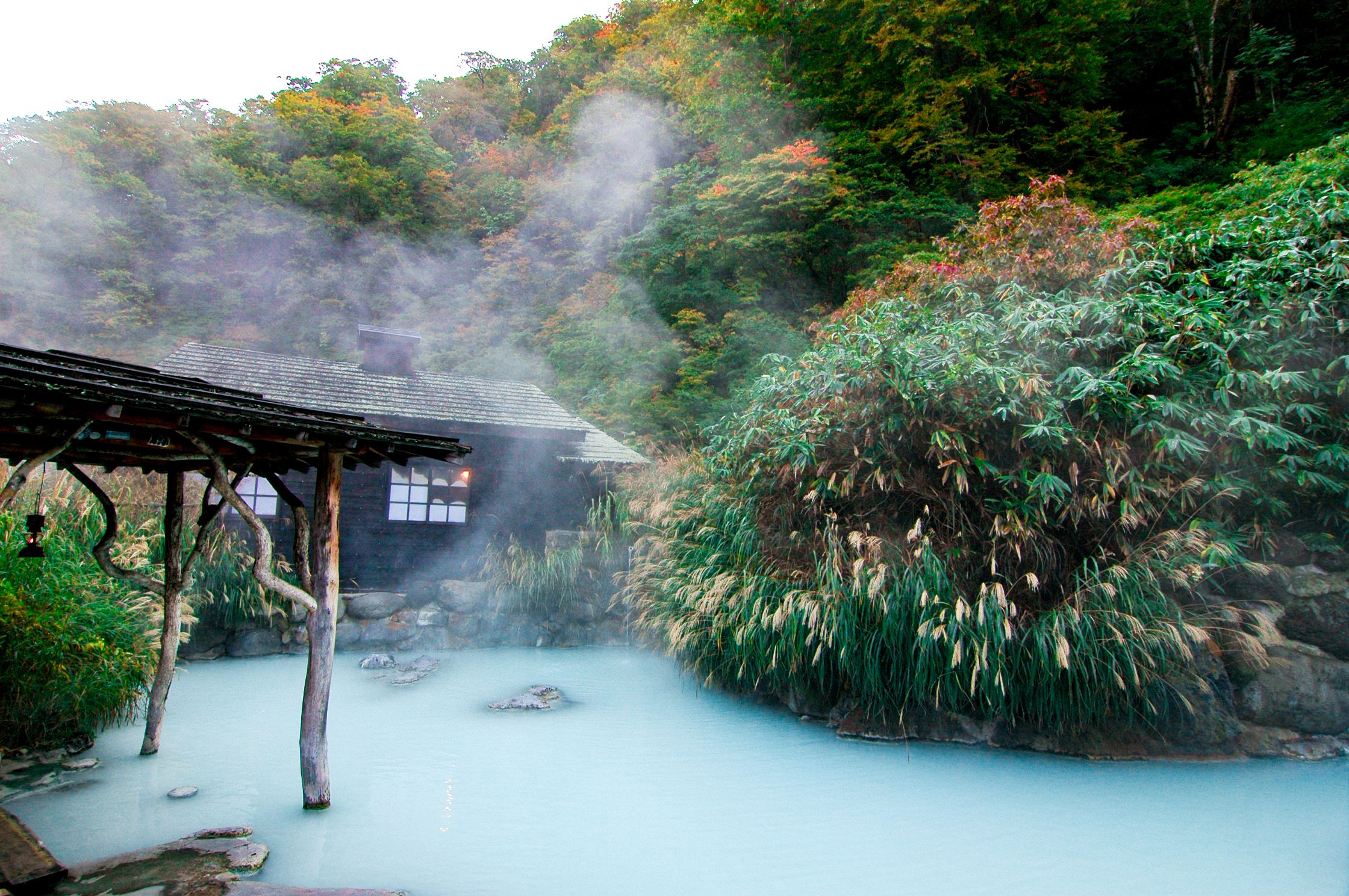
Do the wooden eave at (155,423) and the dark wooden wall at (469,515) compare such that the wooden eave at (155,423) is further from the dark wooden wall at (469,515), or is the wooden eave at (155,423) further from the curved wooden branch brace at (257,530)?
the dark wooden wall at (469,515)

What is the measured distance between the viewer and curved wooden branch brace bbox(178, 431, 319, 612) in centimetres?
343

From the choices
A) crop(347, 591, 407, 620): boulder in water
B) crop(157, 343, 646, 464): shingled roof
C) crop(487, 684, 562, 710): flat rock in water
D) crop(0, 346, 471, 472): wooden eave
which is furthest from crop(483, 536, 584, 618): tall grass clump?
crop(0, 346, 471, 472): wooden eave

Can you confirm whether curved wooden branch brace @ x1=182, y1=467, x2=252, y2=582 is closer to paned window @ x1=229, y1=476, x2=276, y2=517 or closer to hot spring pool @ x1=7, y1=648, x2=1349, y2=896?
hot spring pool @ x1=7, y1=648, x2=1349, y2=896

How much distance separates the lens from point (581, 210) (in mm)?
20953

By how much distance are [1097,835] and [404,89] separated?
3335 centimetres

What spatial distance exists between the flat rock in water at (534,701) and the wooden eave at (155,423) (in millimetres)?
2920

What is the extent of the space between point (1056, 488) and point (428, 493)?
8191mm

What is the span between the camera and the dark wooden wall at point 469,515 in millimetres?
9695

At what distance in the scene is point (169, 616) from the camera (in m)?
4.72

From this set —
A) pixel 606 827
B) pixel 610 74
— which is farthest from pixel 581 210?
pixel 606 827

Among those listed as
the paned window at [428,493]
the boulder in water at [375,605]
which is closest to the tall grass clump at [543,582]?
the boulder in water at [375,605]

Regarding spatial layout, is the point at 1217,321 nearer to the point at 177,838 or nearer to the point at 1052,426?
the point at 1052,426

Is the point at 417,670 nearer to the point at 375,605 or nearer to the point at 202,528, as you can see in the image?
the point at 375,605

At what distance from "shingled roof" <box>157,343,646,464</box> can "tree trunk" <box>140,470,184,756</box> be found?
4.74 m
